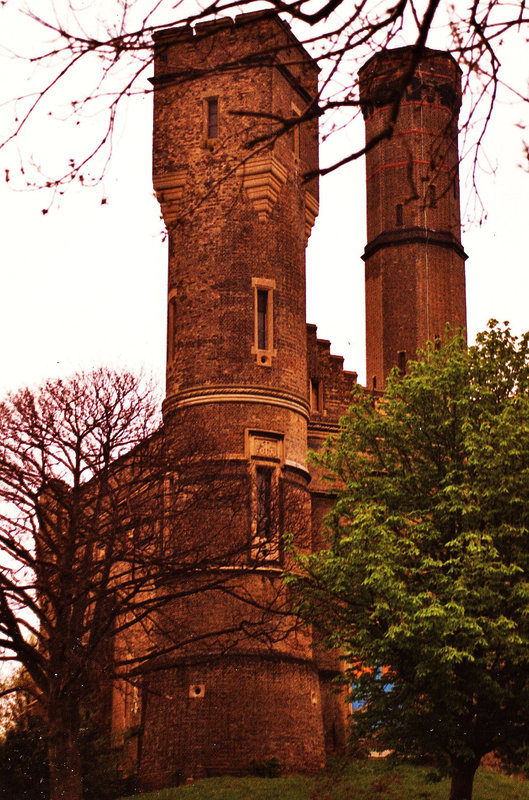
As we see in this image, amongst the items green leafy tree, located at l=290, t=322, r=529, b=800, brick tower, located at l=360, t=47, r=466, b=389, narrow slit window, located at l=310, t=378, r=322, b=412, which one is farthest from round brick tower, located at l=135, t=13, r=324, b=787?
brick tower, located at l=360, t=47, r=466, b=389

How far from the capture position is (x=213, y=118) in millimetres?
31438

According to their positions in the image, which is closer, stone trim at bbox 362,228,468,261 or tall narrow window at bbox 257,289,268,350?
tall narrow window at bbox 257,289,268,350

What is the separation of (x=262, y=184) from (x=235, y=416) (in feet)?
18.4

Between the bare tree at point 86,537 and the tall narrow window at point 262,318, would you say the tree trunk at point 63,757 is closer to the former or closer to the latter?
the bare tree at point 86,537

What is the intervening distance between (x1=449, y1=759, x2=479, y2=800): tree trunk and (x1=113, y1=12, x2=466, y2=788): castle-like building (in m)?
3.97

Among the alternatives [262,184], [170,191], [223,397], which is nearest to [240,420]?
[223,397]

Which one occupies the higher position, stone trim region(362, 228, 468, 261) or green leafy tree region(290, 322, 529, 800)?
stone trim region(362, 228, 468, 261)

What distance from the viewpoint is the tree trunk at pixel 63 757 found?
21688mm

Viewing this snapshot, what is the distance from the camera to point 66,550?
22.5 m

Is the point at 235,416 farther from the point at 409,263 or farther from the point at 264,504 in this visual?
the point at 409,263

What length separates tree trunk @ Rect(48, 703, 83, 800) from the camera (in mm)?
21688

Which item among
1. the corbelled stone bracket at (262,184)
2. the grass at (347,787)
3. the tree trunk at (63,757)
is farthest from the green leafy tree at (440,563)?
the corbelled stone bracket at (262,184)

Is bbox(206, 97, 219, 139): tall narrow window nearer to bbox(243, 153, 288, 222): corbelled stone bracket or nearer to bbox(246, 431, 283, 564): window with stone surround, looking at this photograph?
bbox(243, 153, 288, 222): corbelled stone bracket

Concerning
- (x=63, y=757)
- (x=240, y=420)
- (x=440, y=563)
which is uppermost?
(x=240, y=420)
